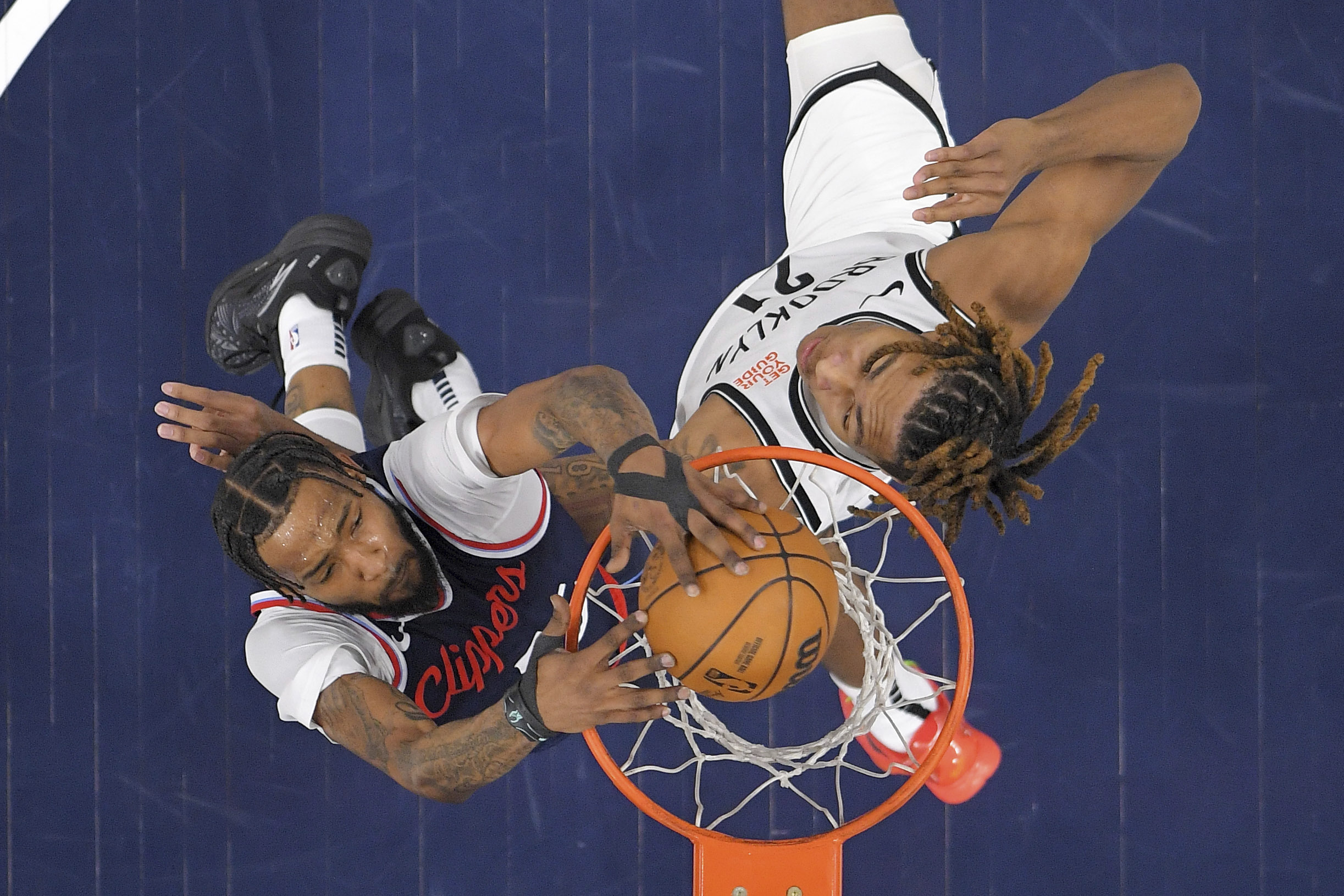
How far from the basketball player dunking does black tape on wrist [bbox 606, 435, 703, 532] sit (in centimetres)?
34

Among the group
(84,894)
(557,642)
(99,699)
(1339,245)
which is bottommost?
(84,894)

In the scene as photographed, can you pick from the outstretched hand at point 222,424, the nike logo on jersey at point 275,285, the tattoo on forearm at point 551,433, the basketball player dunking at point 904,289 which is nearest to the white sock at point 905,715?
the basketball player dunking at point 904,289

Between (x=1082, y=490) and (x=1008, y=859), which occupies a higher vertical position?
(x=1082, y=490)

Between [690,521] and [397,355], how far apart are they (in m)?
1.52

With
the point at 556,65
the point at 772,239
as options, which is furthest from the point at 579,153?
the point at 772,239

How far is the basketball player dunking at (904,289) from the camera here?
172 cm

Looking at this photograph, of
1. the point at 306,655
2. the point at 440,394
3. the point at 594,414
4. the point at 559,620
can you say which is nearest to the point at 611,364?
the point at 440,394

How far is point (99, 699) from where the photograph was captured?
3.00m

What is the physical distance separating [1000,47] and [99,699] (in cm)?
333

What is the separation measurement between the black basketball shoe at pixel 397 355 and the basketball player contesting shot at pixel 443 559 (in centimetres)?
23

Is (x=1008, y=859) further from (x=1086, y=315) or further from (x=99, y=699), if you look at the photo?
(x=99, y=699)

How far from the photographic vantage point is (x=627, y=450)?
5.37 feet

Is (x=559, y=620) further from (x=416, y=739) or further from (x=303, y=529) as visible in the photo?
(x=303, y=529)

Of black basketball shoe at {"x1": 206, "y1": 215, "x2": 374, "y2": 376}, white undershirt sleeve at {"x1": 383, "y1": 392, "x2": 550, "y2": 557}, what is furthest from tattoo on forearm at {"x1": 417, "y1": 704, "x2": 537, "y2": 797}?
black basketball shoe at {"x1": 206, "y1": 215, "x2": 374, "y2": 376}
